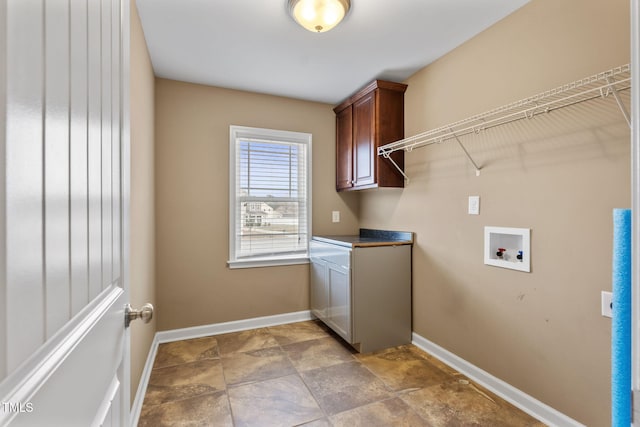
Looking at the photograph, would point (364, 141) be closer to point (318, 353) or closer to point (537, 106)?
point (537, 106)

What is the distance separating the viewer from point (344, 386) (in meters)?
2.12

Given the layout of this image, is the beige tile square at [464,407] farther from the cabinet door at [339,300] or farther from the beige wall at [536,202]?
the cabinet door at [339,300]

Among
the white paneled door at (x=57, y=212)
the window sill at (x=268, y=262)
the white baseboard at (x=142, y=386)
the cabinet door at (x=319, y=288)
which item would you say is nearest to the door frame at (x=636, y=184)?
the white paneled door at (x=57, y=212)

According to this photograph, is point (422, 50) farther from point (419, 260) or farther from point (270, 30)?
point (419, 260)

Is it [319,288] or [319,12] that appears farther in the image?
[319,288]

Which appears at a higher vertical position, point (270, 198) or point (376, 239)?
point (270, 198)

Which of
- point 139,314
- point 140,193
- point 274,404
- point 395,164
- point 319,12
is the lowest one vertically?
point 274,404

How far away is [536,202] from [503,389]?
1.21 metres

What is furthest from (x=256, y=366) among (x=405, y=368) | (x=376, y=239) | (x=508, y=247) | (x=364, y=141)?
(x=364, y=141)

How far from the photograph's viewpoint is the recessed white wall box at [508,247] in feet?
6.12

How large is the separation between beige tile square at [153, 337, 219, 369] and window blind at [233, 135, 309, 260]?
84cm

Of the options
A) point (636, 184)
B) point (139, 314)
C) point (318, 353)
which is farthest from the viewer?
point (318, 353)

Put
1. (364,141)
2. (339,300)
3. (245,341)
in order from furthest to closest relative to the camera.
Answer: (364,141), (245,341), (339,300)

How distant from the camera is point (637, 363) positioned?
44cm
